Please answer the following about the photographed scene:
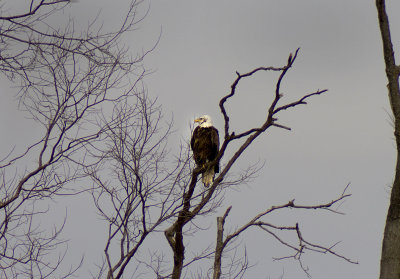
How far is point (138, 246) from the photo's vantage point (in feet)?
24.0

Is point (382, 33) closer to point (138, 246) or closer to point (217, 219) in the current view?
point (217, 219)

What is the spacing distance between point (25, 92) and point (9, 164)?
0.71m

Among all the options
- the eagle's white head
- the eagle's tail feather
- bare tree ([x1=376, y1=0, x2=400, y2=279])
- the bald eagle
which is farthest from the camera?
the eagle's white head

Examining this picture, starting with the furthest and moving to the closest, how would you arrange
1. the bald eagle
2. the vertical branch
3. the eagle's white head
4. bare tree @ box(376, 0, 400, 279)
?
the eagle's white head
the bald eagle
the vertical branch
bare tree @ box(376, 0, 400, 279)

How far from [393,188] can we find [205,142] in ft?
18.4

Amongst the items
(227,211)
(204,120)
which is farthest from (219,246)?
(204,120)

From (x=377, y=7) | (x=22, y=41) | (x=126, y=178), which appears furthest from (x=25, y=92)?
(x=377, y=7)

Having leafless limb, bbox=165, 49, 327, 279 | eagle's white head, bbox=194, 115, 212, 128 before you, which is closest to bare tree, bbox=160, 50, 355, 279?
leafless limb, bbox=165, 49, 327, 279

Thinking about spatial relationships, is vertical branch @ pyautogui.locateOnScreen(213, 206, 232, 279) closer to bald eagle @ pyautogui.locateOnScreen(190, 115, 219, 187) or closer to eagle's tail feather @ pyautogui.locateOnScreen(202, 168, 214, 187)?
eagle's tail feather @ pyautogui.locateOnScreen(202, 168, 214, 187)

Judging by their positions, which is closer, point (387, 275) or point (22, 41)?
point (387, 275)

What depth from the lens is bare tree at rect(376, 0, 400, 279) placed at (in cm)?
468

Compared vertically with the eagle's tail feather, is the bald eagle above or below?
above

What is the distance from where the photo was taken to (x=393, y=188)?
16.3ft

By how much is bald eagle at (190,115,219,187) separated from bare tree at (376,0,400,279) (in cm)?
455
